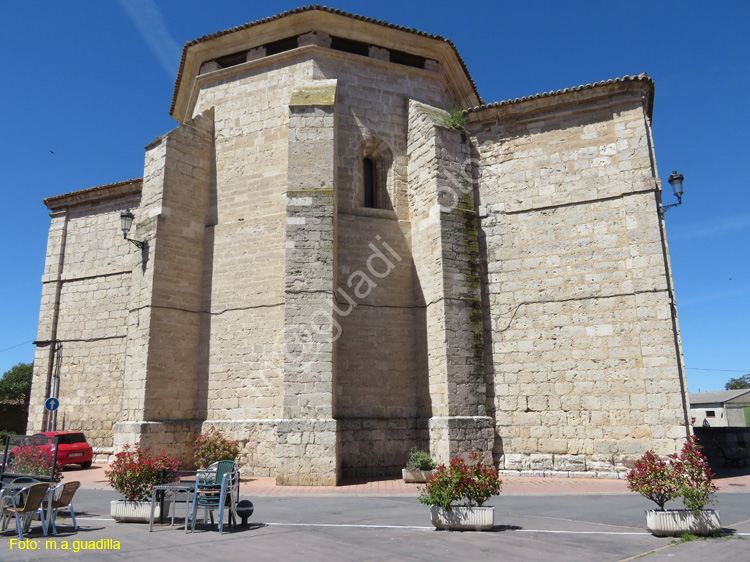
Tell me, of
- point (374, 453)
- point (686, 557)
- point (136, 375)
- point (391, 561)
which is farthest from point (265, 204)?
point (686, 557)

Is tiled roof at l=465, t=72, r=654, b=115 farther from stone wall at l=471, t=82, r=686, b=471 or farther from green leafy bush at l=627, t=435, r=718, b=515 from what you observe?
green leafy bush at l=627, t=435, r=718, b=515

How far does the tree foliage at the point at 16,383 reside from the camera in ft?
110

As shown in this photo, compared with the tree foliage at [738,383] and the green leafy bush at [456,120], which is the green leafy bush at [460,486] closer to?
the green leafy bush at [456,120]

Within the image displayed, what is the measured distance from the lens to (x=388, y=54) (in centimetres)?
1372

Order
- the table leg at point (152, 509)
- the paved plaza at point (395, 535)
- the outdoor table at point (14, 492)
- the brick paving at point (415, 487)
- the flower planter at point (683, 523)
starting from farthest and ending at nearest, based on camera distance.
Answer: the brick paving at point (415, 487), the table leg at point (152, 509), the outdoor table at point (14, 492), the flower planter at point (683, 523), the paved plaza at point (395, 535)

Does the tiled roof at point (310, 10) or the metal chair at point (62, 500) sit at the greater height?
the tiled roof at point (310, 10)

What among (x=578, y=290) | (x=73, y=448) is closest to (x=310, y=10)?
(x=578, y=290)

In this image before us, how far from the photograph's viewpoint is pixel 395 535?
5.94 metres

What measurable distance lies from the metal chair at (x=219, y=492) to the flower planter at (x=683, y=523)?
458cm

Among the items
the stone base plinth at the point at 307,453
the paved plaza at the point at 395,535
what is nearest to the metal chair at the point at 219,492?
the paved plaza at the point at 395,535

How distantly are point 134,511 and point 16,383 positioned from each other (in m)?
33.8

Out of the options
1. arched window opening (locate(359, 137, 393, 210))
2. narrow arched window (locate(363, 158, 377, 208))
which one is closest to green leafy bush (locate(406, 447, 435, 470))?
arched window opening (locate(359, 137, 393, 210))

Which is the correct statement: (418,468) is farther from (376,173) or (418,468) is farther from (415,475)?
(376,173)

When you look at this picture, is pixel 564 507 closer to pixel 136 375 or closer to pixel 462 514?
pixel 462 514
